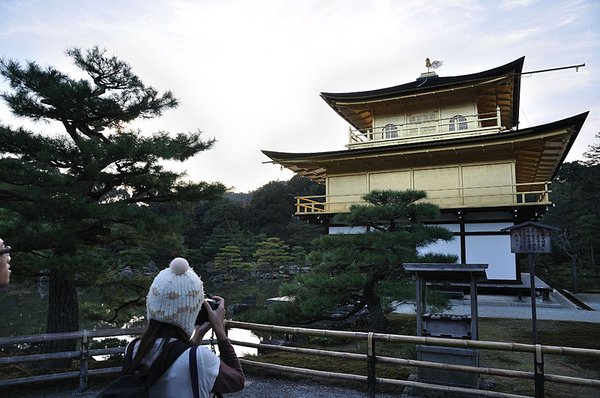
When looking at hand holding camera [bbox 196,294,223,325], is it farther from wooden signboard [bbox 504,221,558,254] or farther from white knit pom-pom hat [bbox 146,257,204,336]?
wooden signboard [bbox 504,221,558,254]

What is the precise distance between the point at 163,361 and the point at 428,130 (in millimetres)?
14284

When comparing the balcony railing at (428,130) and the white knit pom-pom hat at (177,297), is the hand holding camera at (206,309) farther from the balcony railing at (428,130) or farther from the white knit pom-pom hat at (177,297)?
the balcony railing at (428,130)

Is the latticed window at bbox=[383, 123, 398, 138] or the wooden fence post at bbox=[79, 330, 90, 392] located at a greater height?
the latticed window at bbox=[383, 123, 398, 138]

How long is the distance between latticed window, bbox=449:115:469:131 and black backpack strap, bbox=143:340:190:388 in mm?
13933

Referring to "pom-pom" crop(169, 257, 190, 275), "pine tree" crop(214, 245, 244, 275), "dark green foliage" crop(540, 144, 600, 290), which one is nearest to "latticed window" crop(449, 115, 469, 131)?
"dark green foliage" crop(540, 144, 600, 290)

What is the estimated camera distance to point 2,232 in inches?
178

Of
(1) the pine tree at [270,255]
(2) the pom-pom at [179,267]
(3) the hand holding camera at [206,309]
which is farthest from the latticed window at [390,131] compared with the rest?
(2) the pom-pom at [179,267]

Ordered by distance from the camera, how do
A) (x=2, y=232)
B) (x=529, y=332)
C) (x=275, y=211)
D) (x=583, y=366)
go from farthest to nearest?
(x=275, y=211) → (x=529, y=332) → (x=583, y=366) → (x=2, y=232)

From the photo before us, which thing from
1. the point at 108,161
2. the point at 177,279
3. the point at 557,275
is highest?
the point at 108,161

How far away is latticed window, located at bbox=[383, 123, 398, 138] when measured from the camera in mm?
14852

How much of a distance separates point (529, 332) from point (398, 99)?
Result: 908 cm

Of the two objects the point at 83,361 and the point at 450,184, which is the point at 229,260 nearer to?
the point at 450,184

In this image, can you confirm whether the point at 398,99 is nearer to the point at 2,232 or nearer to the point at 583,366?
the point at 583,366

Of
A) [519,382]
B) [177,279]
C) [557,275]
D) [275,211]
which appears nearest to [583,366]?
[519,382]
